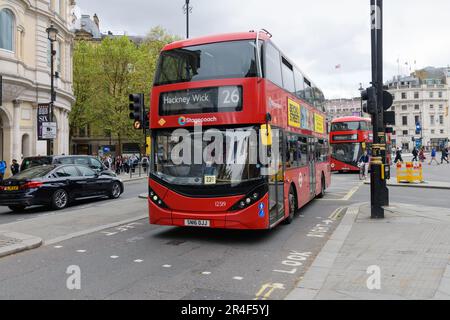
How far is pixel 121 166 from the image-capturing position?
127 ft

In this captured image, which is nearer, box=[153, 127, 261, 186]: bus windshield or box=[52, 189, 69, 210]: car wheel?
box=[153, 127, 261, 186]: bus windshield

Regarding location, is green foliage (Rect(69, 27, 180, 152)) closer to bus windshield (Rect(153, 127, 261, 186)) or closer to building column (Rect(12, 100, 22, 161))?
building column (Rect(12, 100, 22, 161))

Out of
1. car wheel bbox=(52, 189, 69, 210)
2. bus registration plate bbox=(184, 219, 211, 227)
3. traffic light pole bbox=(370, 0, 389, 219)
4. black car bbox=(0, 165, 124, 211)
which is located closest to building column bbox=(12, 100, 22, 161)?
black car bbox=(0, 165, 124, 211)

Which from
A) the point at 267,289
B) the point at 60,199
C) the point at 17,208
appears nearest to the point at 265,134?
the point at 267,289

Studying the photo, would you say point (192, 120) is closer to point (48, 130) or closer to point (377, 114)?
point (377, 114)

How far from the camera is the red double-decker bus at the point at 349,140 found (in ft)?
92.3

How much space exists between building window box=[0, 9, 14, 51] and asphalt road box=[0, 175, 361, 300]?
871 inches

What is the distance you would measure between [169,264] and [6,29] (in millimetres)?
25884

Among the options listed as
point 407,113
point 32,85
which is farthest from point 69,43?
point 407,113

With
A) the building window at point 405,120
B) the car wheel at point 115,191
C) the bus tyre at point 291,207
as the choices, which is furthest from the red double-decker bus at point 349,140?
the building window at point 405,120

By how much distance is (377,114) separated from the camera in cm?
1024

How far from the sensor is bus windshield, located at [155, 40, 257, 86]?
7723 mm

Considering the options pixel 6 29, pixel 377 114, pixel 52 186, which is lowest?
pixel 52 186
